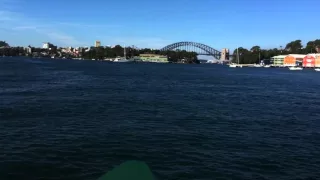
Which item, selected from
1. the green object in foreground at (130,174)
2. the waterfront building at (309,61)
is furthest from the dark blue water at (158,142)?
the waterfront building at (309,61)

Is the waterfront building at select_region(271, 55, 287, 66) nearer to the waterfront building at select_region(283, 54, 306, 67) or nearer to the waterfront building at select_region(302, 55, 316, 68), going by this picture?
the waterfront building at select_region(283, 54, 306, 67)

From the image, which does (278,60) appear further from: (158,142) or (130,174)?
(130,174)

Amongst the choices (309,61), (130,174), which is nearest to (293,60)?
(309,61)

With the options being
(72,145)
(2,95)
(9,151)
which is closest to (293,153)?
(72,145)

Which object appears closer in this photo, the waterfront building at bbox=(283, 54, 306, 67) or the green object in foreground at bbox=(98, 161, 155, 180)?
the green object in foreground at bbox=(98, 161, 155, 180)

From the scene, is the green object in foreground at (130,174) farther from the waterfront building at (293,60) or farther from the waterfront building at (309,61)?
the waterfront building at (293,60)

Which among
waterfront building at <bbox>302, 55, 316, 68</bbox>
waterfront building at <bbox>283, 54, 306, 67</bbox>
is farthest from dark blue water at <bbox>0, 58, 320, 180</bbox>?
waterfront building at <bbox>283, 54, 306, 67</bbox>

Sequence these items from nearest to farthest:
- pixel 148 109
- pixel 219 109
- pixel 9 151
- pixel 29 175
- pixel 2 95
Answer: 1. pixel 29 175
2. pixel 9 151
3. pixel 148 109
4. pixel 219 109
5. pixel 2 95

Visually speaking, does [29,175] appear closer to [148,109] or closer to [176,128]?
[176,128]

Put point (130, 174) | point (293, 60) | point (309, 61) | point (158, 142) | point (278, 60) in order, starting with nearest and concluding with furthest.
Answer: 1. point (130, 174)
2. point (158, 142)
3. point (309, 61)
4. point (293, 60)
5. point (278, 60)

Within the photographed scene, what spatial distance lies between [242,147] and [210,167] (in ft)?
10.3

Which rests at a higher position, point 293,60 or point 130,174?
point 293,60

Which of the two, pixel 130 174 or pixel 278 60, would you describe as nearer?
pixel 130 174

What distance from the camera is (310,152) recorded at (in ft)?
46.4
